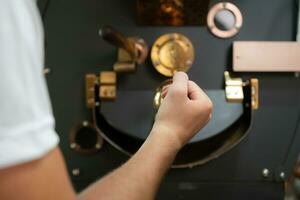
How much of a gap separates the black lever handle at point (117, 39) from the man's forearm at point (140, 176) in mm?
263

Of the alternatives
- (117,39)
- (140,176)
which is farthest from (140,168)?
(117,39)

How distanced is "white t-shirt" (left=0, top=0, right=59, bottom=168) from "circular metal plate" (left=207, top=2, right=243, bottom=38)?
563mm

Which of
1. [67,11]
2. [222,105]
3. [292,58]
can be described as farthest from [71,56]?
[292,58]

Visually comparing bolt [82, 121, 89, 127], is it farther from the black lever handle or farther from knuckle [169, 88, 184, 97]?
knuckle [169, 88, 184, 97]

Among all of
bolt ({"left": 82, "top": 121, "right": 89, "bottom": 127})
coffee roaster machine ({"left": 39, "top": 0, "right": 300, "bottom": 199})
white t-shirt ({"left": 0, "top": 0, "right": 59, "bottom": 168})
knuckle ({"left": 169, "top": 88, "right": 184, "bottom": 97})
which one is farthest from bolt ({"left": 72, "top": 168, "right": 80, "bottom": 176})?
white t-shirt ({"left": 0, "top": 0, "right": 59, "bottom": 168})

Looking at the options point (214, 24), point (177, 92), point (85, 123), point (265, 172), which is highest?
point (214, 24)

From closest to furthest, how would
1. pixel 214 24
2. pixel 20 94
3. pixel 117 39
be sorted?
pixel 20 94 → pixel 117 39 → pixel 214 24

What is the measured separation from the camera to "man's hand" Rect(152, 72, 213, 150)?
520 mm

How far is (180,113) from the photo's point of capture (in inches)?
21.1

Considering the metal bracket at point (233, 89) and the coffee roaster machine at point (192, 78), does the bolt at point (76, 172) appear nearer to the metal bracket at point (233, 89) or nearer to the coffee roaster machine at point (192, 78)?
the coffee roaster machine at point (192, 78)

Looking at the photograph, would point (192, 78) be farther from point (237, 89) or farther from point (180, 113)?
point (180, 113)

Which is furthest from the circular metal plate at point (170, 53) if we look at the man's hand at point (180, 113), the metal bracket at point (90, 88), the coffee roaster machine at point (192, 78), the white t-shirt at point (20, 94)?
the white t-shirt at point (20, 94)

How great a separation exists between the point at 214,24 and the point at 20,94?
60cm

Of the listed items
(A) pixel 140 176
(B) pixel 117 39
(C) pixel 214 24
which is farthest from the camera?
(C) pixel 214 24
